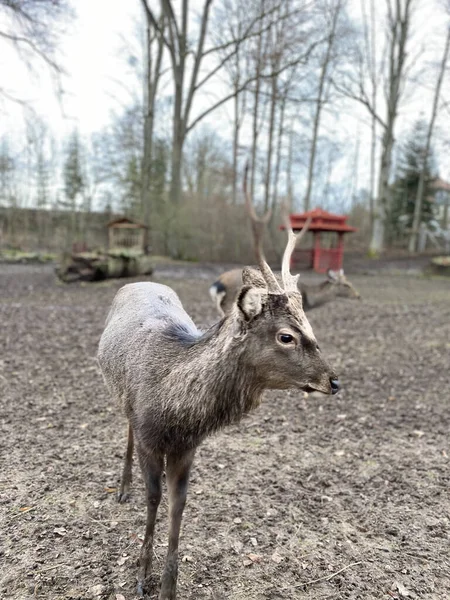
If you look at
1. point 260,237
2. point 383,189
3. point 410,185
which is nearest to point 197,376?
point 260,237

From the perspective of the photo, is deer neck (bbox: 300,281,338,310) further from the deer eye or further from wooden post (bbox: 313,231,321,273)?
wooden post (bbox: 313,231,321,273)

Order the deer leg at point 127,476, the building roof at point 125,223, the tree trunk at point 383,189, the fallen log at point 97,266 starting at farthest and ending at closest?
the tree trunk at point 383,189 < the building roof at point 125,223 < the fallen log at point 97,266 < the deer leg at point 127,476

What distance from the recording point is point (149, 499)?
220 centimetres

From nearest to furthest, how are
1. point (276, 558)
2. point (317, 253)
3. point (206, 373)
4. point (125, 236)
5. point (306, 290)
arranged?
point (206, 373) → point (276, 558) → point (306, 290) → point (317, 253) → point (125, 236)

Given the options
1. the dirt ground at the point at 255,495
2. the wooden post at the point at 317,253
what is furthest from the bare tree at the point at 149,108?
the dirt ground at the point at 255,495

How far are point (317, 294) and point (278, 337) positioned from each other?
22.9ft

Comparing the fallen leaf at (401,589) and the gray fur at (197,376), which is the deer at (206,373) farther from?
the fallen leaf at (401,589)

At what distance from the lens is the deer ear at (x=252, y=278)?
6.06 feet

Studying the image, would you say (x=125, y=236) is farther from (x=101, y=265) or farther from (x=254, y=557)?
(x=254, y=557)

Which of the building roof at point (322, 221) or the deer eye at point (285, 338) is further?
the building roof at point (322, 221)

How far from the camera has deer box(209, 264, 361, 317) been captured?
723 centimetres

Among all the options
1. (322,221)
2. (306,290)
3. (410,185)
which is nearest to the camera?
(306,290)

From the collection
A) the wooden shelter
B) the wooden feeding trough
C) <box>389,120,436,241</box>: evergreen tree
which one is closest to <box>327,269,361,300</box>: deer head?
the wooden feeding trough

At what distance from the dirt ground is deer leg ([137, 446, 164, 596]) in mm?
83
